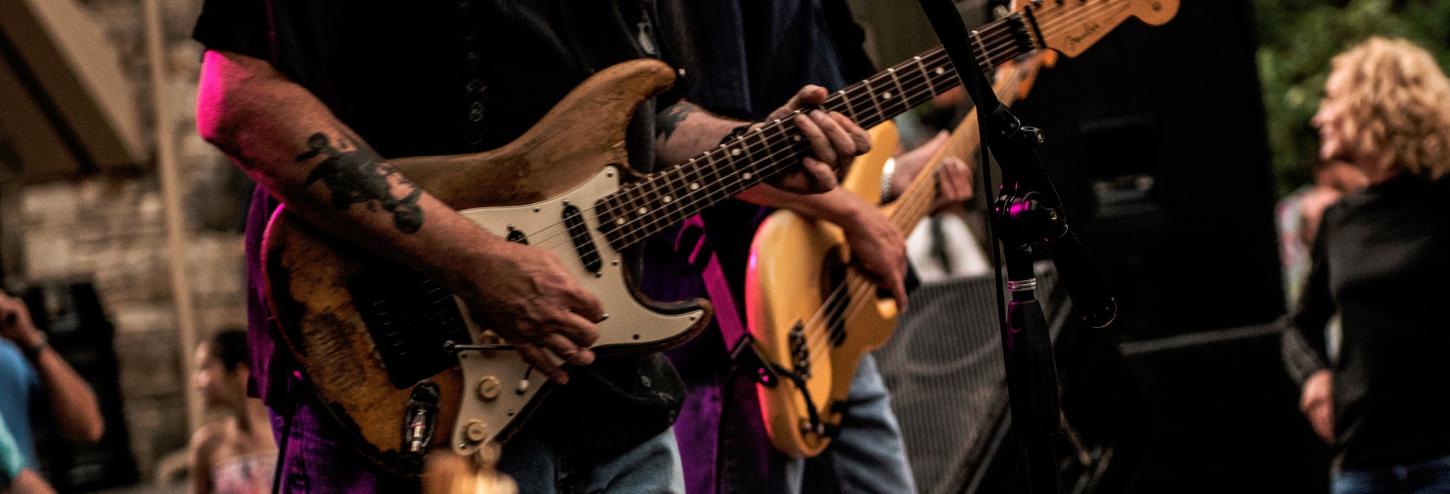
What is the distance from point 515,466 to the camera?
189 centimetres

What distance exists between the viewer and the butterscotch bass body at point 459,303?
1.79 metres

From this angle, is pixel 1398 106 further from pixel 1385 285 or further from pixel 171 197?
pixel 171 197

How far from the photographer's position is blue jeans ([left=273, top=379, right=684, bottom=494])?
183cm

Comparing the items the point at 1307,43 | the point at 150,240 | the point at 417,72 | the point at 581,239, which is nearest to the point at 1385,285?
the point at 581,239

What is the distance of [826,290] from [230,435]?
274 centimetres

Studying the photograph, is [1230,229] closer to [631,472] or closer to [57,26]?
[631,472]

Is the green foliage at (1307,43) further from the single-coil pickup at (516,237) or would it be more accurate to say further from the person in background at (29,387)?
the single-coil pickup at (516,237)

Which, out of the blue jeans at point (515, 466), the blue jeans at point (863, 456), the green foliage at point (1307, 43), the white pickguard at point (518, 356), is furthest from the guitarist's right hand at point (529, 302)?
the green foliage at point (1307, 43)

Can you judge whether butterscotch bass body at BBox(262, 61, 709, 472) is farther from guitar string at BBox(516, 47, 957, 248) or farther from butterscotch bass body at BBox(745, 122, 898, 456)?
butterscotch bass body at BBox(745, 122, 898, 456)

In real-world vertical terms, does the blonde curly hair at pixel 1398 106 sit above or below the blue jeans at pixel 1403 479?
above

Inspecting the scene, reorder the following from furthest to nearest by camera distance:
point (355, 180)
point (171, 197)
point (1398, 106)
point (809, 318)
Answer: point (171, 197) → point (1398, 106) → point (809, 318) → point (355, 180)

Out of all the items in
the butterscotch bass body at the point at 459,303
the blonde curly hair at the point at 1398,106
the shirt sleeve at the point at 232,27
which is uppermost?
the shirt sleeve at the point at 232,27

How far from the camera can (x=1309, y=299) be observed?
4.42 meters

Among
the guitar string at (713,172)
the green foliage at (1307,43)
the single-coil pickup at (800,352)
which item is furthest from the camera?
the green foliage at (1307,43)
